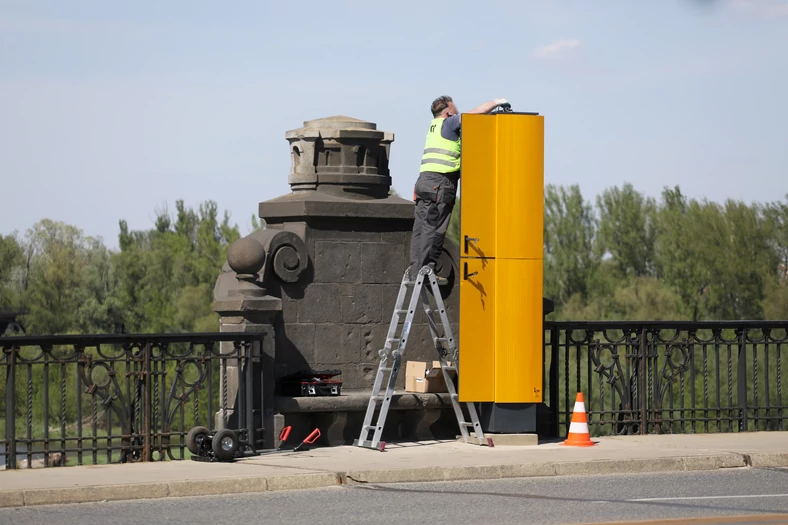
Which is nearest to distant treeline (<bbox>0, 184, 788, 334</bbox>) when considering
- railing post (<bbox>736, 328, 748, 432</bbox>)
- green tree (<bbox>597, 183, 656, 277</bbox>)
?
green tree (<bbox>597, 183, 656, 277</bbox>)

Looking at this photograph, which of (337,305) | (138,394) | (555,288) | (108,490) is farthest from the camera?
(555,288)

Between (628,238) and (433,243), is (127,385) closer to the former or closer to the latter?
(433,243)

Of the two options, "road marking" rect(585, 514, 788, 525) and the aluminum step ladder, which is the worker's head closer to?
the aluminum step ladder

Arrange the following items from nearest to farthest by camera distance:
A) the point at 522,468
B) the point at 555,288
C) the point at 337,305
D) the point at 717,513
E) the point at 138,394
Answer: the point at 717,513 → the point at 522,468 → the point at 138,394 → the point at 337,305 → the point at 555,288

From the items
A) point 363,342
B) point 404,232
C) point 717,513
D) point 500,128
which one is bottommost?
point 717,513

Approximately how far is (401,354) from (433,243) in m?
1.09

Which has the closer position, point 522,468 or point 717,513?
point 717,513

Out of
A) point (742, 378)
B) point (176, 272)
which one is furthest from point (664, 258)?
point (742, 378)

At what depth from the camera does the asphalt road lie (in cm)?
846

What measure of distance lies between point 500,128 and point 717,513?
183 inches

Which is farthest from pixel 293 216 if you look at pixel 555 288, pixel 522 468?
pixel 555 288

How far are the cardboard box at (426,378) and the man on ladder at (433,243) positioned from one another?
0.29 metres

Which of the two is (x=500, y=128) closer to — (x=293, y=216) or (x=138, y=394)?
(x=293, y=216)

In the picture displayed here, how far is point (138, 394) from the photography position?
37.6 feet
